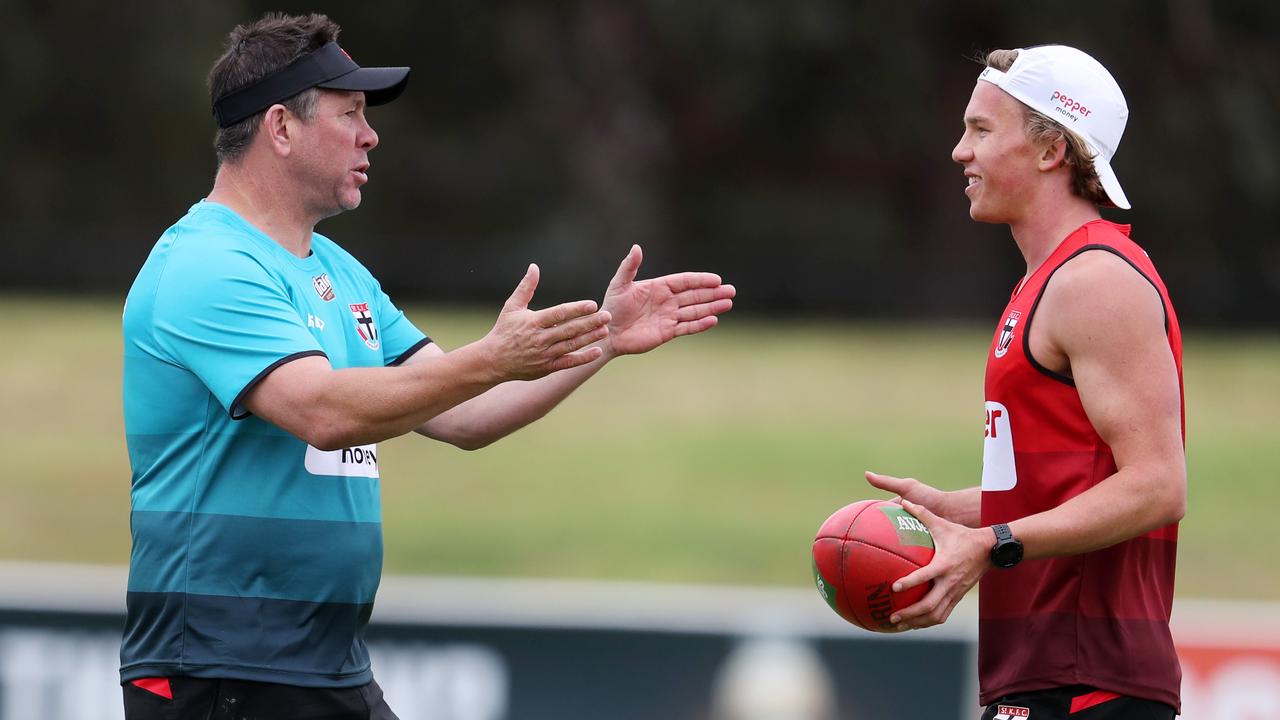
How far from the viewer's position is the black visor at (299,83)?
4391 millimetres

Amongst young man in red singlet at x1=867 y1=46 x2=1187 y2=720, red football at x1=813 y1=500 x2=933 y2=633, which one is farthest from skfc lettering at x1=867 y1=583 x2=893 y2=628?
young man in red singlet at x1=867 y1=46 x2=1187 y2=720

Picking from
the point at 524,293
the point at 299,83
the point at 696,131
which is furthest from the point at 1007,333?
the point at 696,131

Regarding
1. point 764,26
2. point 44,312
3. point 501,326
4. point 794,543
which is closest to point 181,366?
point 501,326

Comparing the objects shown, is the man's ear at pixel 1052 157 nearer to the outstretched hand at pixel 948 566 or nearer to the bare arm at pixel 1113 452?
the bare arm at pixel 1113 452

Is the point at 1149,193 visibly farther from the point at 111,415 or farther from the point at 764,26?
the point at 111,415

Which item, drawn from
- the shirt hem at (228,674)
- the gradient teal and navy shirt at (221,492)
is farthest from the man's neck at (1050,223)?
the shirt hem at (228,674)

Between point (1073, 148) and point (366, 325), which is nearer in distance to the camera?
point (1073, 148)

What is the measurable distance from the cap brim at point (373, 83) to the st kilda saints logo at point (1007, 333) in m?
1.80

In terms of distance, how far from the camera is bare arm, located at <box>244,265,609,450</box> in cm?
391

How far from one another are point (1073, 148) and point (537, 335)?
1516mm

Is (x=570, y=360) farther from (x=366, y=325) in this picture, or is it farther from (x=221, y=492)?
(x=221, y=492)

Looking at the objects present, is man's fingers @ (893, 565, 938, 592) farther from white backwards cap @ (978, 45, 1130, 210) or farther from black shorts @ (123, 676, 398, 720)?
black shorts @ (123, 676, 398, 720)

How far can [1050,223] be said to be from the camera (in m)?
4.26

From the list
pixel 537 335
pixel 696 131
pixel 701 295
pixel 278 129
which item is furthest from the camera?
pixel 696 131
